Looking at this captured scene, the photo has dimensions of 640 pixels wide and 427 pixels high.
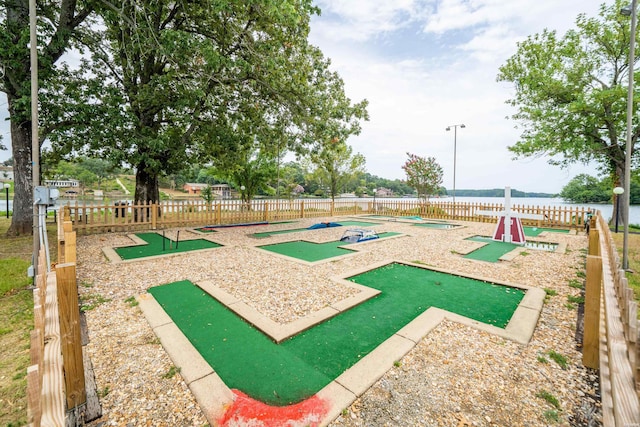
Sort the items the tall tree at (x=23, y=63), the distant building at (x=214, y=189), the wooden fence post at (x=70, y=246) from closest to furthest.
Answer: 1. the wooden fence post at (x=70, y=246)
2. the tall tree at (x=23, y=63)
3. the distant building at (x=214, y=189)

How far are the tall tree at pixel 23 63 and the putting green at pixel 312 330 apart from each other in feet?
30.6

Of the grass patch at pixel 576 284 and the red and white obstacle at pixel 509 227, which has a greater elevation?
the red and white obstacle at pixel 509 227

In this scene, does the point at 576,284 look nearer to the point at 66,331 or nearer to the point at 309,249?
the point at 309,249

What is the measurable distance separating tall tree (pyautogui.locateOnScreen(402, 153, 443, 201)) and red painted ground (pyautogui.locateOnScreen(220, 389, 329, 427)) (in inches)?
915

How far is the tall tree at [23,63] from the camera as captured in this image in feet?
27.1

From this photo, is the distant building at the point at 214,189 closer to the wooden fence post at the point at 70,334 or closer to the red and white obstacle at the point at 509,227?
the red and white obstacle at the point at 509,227

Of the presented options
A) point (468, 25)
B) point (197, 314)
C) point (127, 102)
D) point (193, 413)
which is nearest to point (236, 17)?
point (127, 102)

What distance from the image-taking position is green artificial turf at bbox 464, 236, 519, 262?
727cm

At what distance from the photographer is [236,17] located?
10.1 metres

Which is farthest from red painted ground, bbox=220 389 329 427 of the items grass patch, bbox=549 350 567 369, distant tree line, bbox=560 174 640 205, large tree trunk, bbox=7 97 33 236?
distant tree line, bbox=560 174 640 205

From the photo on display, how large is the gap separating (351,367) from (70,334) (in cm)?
235

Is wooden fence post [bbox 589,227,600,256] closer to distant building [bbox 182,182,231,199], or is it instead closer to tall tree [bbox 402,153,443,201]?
tall tree [bbox 402,153,443,201]

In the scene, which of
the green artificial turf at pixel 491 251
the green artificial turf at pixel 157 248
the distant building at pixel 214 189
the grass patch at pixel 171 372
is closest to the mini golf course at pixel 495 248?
the green artificial turf at pixel 491 251

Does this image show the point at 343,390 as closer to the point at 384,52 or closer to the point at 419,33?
the point at 419,33
